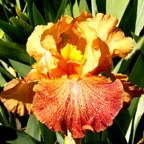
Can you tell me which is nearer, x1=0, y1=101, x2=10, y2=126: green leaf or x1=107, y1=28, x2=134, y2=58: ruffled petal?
x1=107, y1=28, x2=134, y2=58: ruffled petal

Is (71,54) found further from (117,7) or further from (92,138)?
(117,7)

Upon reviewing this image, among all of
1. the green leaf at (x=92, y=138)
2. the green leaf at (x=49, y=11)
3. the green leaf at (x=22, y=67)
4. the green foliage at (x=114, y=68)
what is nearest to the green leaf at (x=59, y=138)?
the green foliage at (x=114, y=68)

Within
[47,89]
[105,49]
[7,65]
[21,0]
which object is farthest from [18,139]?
[21,0]

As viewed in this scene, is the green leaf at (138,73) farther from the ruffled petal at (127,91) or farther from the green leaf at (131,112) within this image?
the ruffled petal at (127,91)

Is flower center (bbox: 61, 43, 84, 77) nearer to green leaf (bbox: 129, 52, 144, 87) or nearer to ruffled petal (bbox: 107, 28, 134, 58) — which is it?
ruffled petal (bbox: 107, 28, 134, 58)

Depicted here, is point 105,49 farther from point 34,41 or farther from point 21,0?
point 21,0

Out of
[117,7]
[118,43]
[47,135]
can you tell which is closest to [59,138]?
[47,135]

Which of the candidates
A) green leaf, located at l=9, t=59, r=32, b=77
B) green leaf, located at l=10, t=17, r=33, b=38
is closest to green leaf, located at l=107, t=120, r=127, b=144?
green leaf, located at l=9, t=59, r=32, b=77
